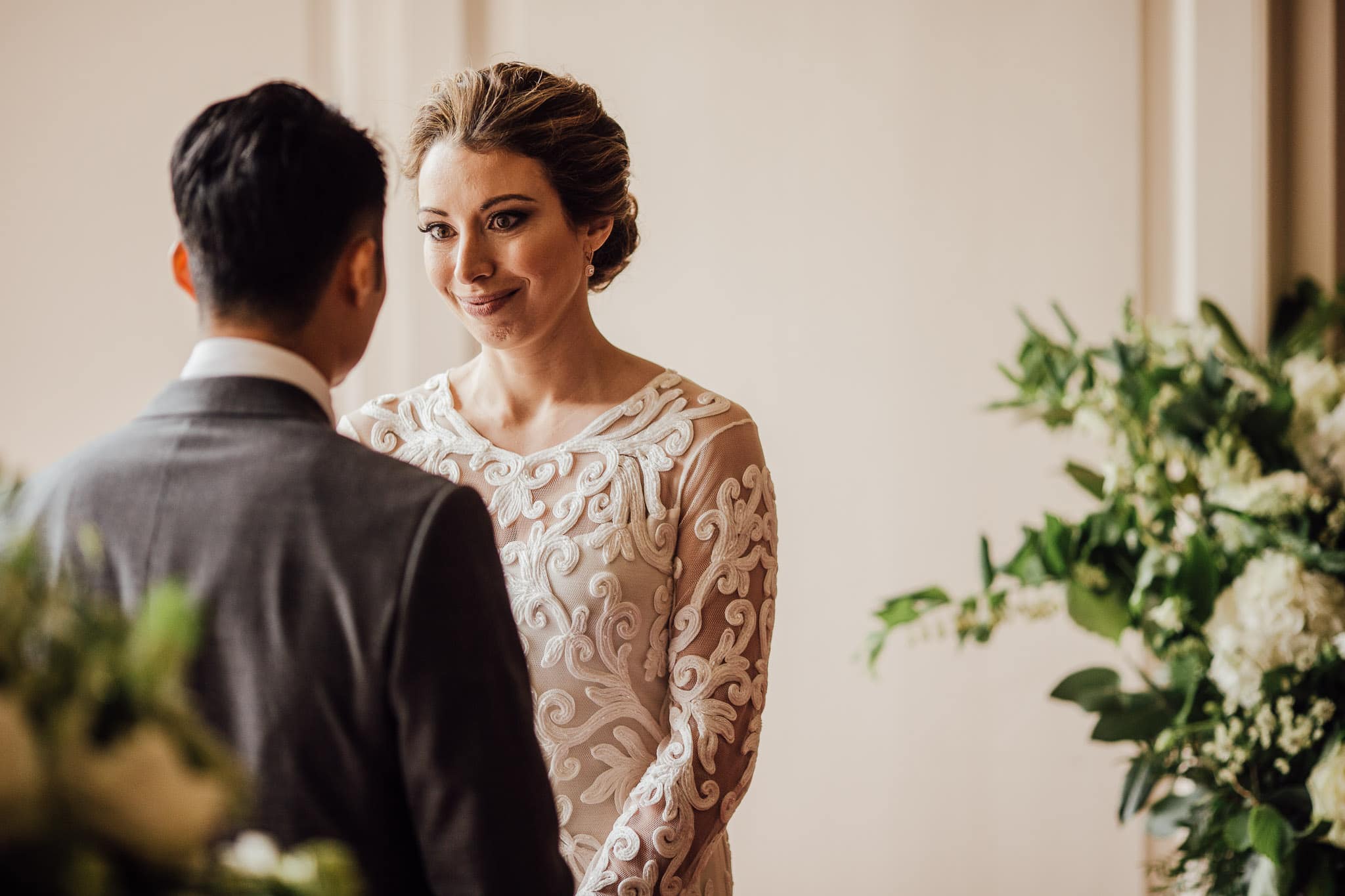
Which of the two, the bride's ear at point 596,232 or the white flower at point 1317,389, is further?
the white flower at point 1317,389

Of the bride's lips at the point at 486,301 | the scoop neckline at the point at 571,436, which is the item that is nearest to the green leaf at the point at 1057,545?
the scoop neckline at the point at 571,436

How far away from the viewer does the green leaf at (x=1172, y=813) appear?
2115 mm

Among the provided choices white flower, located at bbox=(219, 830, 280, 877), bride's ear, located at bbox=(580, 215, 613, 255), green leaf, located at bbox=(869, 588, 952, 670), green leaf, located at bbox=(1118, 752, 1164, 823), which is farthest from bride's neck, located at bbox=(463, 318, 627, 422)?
white flower, located at bbox=(219, 830, 280, 877)

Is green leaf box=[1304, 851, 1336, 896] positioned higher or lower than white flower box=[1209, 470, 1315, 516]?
lower

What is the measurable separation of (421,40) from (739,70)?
73 centimetres

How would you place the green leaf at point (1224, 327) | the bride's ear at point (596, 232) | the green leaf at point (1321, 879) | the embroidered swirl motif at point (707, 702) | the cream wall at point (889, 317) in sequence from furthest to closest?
1. the cream wall at point (889, 317)
2. the green leaf at point (1224, 327)
3. the green leaf at point (1321, 879)
4. the bride's ear at point (596, 232)
5. the embroidered swirl motif at point (707, 702)

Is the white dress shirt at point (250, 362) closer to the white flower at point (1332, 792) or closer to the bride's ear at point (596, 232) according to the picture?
the bride's ear at point (596, 232)

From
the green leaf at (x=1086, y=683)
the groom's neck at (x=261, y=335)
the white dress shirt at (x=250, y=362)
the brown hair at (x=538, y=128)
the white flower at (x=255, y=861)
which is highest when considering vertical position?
Result: the brown hair at (x=538, y=128)

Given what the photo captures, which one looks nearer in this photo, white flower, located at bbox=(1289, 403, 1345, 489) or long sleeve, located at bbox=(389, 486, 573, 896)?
long sleeve, located at bbox=(389, 486, 573, 896)

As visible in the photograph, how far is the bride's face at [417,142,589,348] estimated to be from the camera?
5.52ft

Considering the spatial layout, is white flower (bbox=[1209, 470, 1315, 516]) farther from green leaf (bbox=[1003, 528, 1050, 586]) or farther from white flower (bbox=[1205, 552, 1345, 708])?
green leaf (bbox=[1003, 528, 1050, 586])

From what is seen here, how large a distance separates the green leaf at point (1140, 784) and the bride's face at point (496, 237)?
4.18 feet

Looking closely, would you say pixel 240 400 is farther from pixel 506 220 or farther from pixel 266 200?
pixel 506 220

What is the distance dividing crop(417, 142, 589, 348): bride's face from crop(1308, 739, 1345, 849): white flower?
131 centimetres
